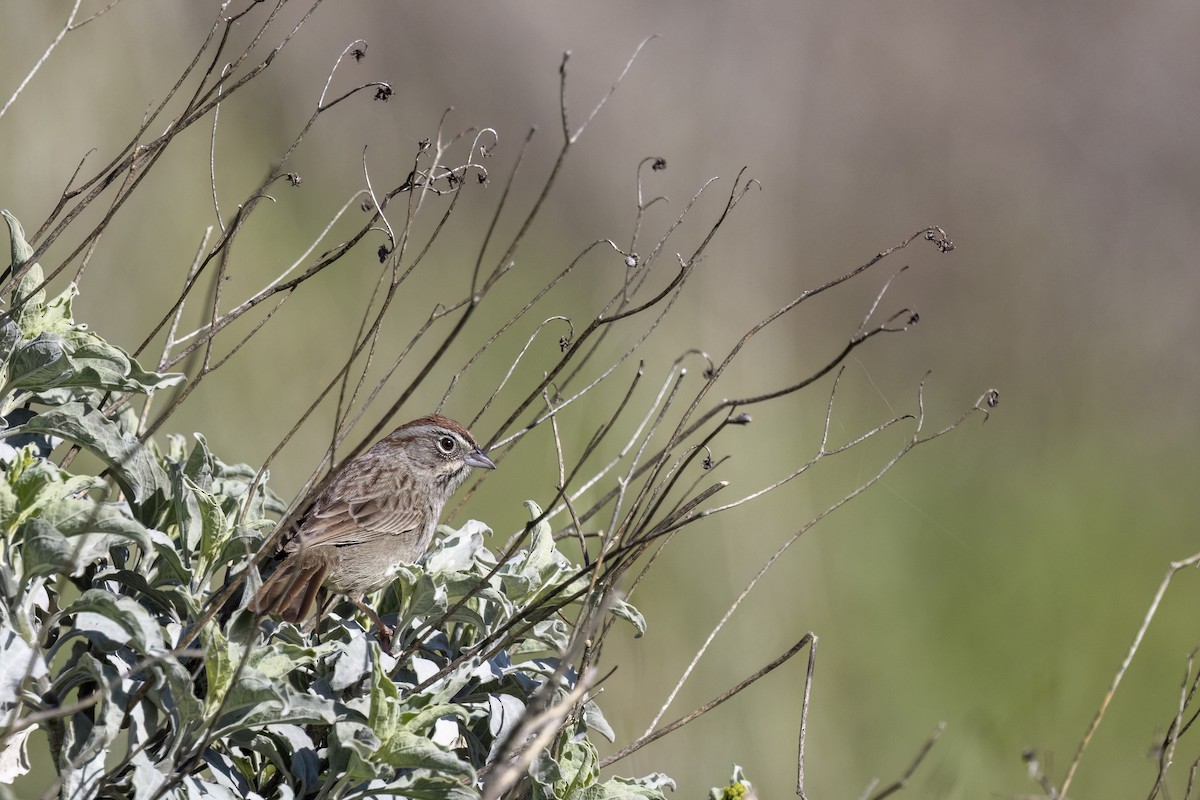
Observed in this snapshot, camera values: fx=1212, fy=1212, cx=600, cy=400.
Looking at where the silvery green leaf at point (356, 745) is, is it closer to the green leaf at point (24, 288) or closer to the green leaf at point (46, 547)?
the green leaf at point (46, 547)

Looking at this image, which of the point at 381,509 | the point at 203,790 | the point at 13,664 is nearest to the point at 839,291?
the point at 381,509

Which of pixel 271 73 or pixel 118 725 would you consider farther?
pixel 271 73

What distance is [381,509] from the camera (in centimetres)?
332

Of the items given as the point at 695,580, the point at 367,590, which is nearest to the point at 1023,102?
the point at 695,580

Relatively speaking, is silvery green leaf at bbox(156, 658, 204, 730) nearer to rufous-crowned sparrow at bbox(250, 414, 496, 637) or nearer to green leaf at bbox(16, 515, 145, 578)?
green leaf at bbox(16, 515, 145, 578)

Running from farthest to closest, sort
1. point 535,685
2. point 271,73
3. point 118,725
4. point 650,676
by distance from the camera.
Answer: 1. point 271,73
2. point 650,676
3. point 535,685
4. point 118,725

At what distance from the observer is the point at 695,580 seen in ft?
16.5

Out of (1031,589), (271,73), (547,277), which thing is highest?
(271,73)

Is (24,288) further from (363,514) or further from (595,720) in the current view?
(363,514)

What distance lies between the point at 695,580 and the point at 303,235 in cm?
224

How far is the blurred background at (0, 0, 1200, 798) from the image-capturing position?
183 inches

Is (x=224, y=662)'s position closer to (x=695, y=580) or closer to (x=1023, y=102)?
(x=695, y=580)

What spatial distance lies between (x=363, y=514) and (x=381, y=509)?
0.17ft

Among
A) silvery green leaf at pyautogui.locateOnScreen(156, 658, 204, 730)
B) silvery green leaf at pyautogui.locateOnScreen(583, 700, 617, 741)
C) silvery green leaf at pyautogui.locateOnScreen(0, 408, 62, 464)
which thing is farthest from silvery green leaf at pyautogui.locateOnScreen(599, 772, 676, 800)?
silvery green leaf at pyautogui.locateOnScreen(0, 408, 62, 464)
